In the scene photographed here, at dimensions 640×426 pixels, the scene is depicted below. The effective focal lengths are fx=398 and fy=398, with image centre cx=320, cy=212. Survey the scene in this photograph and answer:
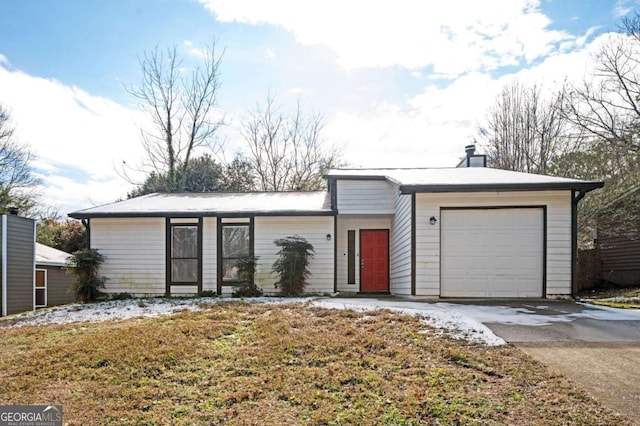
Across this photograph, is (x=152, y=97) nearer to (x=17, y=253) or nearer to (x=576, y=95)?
(x=17, y=253)

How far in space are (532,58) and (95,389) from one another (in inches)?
638

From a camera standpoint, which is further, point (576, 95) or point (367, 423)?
point (576, 95)

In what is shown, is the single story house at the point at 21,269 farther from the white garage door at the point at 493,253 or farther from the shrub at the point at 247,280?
the white garage door at the point at 493,253

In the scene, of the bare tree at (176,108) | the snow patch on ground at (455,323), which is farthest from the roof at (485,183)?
the bare tree at (176,108)

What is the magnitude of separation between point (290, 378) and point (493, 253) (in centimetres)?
664

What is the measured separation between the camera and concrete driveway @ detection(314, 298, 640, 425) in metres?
3.52

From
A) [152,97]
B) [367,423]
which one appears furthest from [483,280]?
[152,97]

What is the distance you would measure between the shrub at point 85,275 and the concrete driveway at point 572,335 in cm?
717

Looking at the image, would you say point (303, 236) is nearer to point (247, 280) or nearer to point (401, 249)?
point (247, 280)

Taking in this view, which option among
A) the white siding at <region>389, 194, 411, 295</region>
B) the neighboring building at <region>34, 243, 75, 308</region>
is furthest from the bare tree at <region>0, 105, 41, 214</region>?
the white siding at <region>389, 194, 411, 295</region>

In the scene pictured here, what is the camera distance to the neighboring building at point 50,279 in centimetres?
1551

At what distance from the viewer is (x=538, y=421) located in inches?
116

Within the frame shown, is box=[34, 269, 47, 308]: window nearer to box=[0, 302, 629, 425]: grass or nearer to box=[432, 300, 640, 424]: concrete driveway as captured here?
box=[0, 302, 629, 425]: grass

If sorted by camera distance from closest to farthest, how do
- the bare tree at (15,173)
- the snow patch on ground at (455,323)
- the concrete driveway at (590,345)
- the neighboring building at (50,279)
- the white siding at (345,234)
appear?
1. the concrete driveway at (590,345)
2. the snow patch on ground at (455,323)
3. the white siding at (345,234)
4. the neighboring building at (50,279)
5. the bare tree at (15,173)
